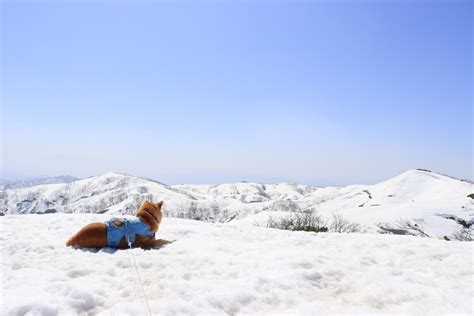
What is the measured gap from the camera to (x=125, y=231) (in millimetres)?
5719

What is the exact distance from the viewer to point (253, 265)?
4406mm

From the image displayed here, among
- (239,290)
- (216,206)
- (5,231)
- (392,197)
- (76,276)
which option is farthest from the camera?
(216,206)

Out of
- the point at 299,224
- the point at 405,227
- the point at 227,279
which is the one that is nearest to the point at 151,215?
the point at 227,279

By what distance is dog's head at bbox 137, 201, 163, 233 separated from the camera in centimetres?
630

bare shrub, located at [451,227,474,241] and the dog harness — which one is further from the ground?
the dog harness

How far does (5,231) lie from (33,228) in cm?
61

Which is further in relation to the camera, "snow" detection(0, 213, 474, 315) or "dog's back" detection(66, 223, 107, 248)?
"dog's back" detection(66, 223, 107, 248)

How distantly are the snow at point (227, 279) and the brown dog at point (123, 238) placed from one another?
0.26 metres

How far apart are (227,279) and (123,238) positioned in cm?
281

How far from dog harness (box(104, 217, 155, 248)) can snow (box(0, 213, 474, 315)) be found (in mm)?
253

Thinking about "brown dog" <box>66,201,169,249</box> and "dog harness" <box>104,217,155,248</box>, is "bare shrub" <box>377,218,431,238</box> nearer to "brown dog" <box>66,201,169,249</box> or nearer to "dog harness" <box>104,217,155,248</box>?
"brown dog" <box>66,201,169,249</box>

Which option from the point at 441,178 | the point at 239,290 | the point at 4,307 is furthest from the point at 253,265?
the point at 441,178

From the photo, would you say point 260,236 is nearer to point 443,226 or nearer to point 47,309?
point 47,309

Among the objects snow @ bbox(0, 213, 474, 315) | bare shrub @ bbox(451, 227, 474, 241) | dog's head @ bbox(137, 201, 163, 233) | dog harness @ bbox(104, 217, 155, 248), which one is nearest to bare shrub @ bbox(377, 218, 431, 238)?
bare shrub @ bbox(451, 227, 474, 241)
